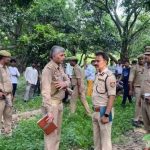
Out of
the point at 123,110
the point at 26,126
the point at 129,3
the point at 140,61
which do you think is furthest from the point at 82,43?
the point at 26,126

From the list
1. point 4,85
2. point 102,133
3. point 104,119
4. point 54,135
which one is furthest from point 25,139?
point 104,119

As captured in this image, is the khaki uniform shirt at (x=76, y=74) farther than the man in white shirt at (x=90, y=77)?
No

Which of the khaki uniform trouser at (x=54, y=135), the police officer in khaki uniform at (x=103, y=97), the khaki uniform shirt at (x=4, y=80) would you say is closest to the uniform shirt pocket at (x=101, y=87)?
the police officer in khaki uniform at (x=103, y=97)

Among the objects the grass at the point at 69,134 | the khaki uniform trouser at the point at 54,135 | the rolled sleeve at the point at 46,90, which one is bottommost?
the grass at the point at 69,134

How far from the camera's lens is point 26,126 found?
852cm

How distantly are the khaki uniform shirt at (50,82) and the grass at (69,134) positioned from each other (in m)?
1.23

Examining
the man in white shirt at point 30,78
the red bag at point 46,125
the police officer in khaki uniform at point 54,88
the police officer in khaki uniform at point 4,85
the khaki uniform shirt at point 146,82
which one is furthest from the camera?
the man in white shirt at point 30,78

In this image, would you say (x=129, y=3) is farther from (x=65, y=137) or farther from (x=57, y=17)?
(x=65, y=137)

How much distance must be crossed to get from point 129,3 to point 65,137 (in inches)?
554

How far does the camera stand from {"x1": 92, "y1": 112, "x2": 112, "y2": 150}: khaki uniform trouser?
5.87m

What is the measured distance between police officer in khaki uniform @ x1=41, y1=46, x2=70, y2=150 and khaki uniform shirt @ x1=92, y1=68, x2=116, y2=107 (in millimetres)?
531

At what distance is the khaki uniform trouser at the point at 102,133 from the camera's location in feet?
19.3

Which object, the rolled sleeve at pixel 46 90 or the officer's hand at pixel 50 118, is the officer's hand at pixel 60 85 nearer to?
the rolled sleeve at pixel 46 90

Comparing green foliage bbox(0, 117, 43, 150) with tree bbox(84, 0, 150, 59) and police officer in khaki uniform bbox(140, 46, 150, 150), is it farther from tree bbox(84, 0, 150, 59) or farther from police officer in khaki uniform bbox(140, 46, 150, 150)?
tree bbox(84, 0, 150, 59)
